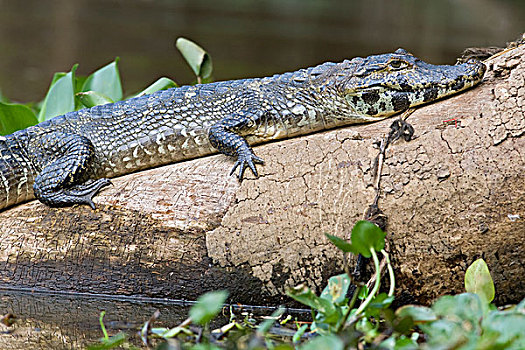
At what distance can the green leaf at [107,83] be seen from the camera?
179 inches

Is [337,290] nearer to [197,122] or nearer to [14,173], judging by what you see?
[197,122]

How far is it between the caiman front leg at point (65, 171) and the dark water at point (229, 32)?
570 cm

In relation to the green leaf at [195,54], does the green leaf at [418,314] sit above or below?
below

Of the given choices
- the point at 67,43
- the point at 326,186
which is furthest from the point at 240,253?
the point at 67,43

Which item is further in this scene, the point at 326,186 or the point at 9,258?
the point at 9,258

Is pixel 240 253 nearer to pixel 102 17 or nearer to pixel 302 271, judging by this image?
pixel 302 271

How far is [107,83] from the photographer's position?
4.55 metres

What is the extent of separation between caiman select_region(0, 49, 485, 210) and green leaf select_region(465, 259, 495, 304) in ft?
3.33

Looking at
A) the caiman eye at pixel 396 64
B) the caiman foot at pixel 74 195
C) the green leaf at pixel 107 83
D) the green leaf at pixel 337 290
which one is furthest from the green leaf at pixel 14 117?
the green leaf at pixel 337 290

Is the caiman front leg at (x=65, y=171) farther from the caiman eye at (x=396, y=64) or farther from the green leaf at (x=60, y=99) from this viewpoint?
the caiman eye at (x=396, y=64)

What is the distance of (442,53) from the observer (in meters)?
12.9

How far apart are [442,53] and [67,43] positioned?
7.85 metres

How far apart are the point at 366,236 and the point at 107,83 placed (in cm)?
305

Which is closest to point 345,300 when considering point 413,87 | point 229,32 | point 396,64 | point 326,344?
point 326,344
